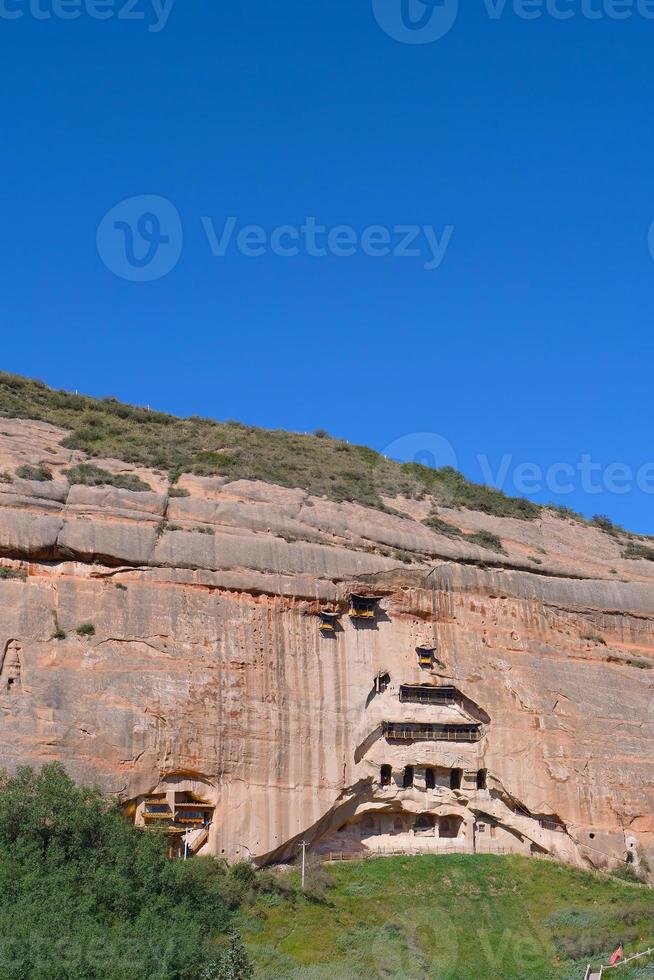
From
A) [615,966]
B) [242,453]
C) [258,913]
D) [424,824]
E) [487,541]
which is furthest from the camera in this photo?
[242,453]

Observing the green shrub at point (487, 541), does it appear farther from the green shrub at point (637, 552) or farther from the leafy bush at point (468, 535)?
the green shrub at point (637, 552)

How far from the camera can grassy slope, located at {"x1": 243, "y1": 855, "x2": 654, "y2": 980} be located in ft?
104

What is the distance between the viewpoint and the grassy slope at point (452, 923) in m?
31.6

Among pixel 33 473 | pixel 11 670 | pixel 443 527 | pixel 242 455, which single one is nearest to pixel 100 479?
pixel 33 473

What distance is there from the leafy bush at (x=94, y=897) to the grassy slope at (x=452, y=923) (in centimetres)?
180

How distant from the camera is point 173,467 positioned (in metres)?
45.0

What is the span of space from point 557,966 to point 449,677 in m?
10.5

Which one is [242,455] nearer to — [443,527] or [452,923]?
[443,527]

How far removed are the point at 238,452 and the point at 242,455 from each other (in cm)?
70

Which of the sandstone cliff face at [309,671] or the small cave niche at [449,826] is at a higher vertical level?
the sandstone cliff face at [309,671]

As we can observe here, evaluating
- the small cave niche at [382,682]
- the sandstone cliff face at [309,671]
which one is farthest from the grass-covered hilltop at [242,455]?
the small cave niche at [382,682]

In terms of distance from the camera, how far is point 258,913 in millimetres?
32938

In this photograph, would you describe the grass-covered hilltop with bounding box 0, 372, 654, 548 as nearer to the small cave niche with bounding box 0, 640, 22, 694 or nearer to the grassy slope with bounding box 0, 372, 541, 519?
the grassy slope with bounding box 0, 372, 541, 519

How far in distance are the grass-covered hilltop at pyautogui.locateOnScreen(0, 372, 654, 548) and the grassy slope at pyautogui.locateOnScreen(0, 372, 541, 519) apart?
0.05 metres
